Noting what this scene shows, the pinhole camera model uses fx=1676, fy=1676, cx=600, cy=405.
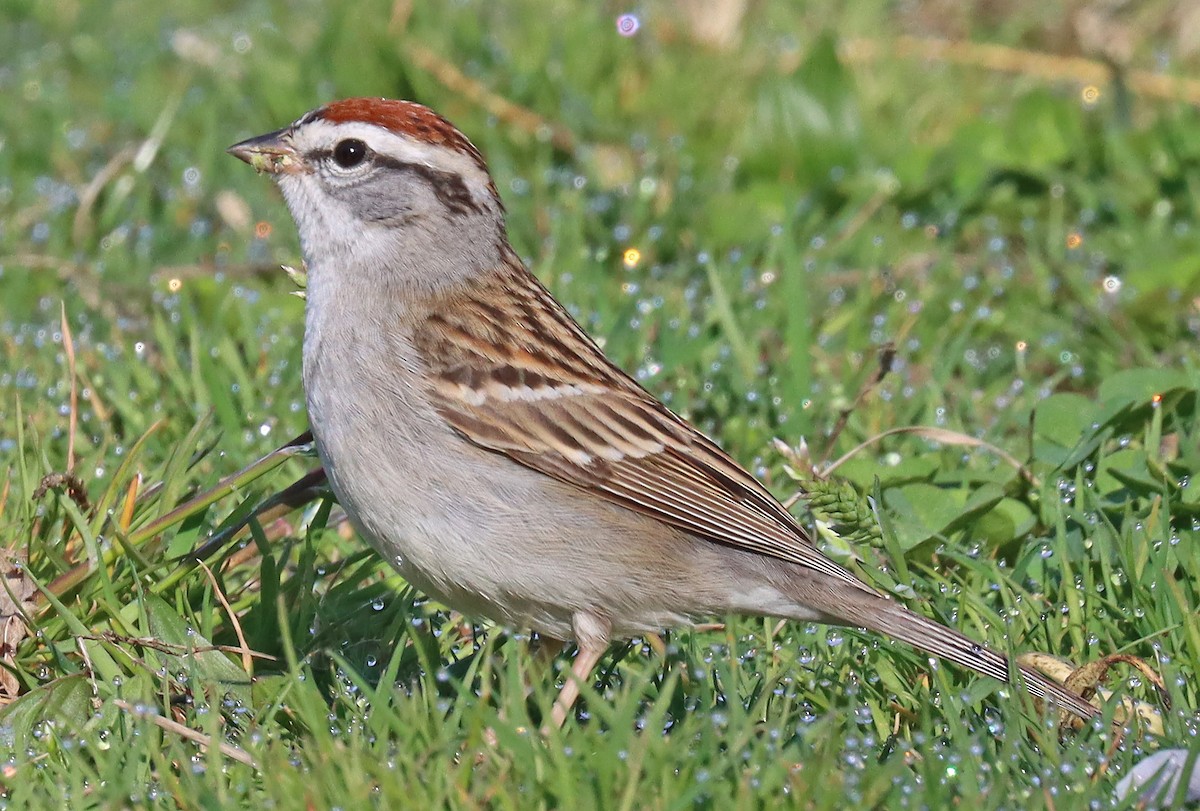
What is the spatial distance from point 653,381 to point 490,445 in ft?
5.87

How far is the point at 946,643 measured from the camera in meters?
3.87

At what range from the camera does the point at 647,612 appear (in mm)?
4070

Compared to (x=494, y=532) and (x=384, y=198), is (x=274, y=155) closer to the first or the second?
(x=384, y=198)

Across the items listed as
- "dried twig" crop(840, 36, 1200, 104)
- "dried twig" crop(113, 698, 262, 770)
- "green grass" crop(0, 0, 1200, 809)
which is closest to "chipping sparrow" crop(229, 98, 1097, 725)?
"green grass" crop(0, 0, 1200, 809)

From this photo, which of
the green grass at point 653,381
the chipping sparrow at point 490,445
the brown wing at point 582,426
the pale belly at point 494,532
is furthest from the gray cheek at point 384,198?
the green grass at point 653,381

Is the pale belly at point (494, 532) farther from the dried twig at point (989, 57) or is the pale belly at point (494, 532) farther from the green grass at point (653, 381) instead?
the dried twig at point (989, 57)

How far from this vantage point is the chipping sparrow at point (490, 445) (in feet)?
12.9

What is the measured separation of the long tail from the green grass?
0.31ft

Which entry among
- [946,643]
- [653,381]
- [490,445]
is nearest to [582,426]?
[490,445]

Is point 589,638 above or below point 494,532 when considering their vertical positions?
below

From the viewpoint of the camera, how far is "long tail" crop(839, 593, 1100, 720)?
3779 millimetres

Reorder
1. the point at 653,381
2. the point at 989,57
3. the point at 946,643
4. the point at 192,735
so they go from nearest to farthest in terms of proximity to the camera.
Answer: the point at 192,735, the point at 946,643, the point at 653,381, the point at 989,57

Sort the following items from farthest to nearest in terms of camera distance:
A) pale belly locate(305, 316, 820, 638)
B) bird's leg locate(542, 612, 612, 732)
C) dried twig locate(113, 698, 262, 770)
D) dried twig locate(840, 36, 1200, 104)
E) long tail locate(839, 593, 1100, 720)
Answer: dried twig locate(840, 36, 1200, 104) → bird's leg locate(542, 612, 612, 732) → pale belly locate(305, 316, 820, 638) → long tail locate(839, 593, 1100, 720) → dried twig locate(113, 698, 262, 770)

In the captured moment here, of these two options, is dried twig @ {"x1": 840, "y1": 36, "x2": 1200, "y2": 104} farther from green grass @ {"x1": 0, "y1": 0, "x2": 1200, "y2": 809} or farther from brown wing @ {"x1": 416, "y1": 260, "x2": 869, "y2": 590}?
brown wing @ {"x1": 416, "y1": 260, "x2": 869, "y2": 590}
